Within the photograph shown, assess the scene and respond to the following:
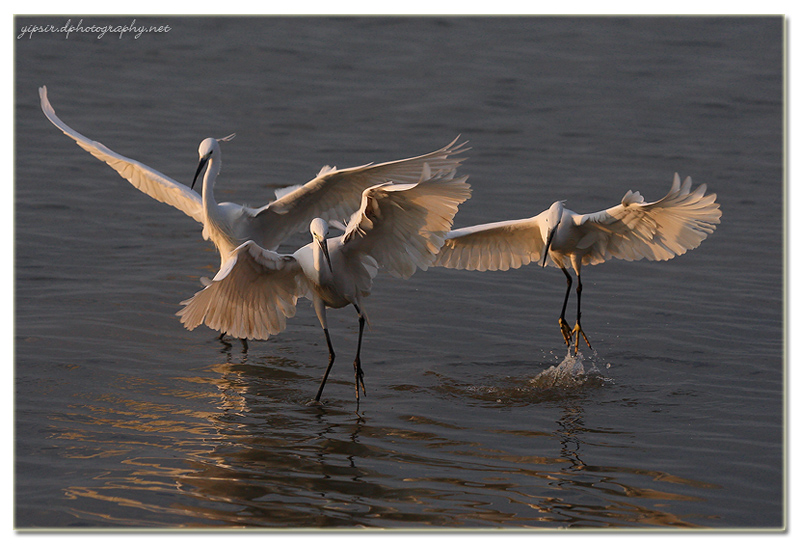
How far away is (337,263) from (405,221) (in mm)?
888

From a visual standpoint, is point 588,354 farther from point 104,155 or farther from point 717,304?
point 104,155

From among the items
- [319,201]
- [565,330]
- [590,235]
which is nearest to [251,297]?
[319,201]

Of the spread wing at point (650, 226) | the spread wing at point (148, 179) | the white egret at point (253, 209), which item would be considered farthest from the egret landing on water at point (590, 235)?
the spread wing at point (148, 179)

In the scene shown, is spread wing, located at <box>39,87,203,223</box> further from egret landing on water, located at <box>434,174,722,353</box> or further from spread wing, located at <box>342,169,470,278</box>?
spread wing, located at <box>342,169,470,278</box>

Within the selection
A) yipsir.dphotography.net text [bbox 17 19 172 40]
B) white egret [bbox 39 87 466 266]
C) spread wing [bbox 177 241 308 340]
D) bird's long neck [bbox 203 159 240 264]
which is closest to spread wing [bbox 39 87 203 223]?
white egret [bbox 39 87 466 266]

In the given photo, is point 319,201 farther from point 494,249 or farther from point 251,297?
point 494,249

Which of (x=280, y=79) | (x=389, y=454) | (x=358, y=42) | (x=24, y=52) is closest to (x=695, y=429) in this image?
(x=389, y=454)

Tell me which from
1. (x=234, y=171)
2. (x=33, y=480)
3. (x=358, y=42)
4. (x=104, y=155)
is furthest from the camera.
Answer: (x=358, y=42)

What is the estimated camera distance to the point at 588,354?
30.3 feet

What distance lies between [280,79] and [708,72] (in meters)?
8.04

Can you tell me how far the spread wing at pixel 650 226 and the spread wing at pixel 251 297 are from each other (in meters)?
2.70

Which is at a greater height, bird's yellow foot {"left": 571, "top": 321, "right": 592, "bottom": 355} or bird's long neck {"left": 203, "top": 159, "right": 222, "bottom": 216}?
bird's long neck {"left": 203, "top": 159, "right": 222, "bottom": 216}

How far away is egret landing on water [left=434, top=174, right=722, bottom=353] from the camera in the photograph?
8258 millimetres

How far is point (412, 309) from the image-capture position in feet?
33.3
